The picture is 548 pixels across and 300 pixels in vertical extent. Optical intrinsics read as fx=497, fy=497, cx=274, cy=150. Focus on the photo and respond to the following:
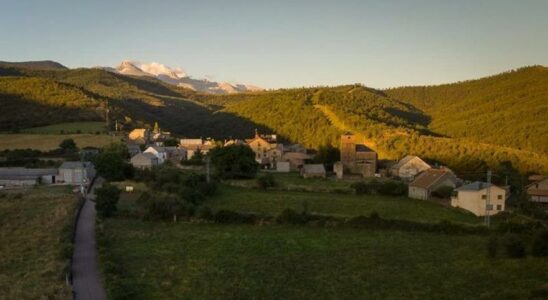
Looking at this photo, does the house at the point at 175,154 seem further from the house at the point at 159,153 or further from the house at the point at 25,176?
the house at the point at 25,176

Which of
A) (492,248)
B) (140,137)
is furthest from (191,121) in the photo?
(492,248)

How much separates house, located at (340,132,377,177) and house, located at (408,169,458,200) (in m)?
14.9

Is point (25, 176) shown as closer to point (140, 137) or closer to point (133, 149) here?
point (133, 149)

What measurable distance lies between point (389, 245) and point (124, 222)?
16247mm

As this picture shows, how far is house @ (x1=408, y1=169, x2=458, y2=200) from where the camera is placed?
38594 mm

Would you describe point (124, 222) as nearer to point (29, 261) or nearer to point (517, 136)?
point (29, 261)

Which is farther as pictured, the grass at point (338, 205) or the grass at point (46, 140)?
the grass at point (46, 140)

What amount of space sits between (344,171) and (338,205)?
856 inches

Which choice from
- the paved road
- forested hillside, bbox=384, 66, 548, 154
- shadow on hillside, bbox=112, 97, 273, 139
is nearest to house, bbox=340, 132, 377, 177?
forested hillside, bbox=384, 66, 548, 154

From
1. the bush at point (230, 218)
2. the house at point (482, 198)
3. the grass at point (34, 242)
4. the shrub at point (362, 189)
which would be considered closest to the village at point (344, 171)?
the house at point (482, 198)

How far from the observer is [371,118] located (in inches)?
3371

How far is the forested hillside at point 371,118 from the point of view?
64.8 m

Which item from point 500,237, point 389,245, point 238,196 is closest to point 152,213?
point 238,196

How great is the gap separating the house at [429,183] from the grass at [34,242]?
2528 cm
